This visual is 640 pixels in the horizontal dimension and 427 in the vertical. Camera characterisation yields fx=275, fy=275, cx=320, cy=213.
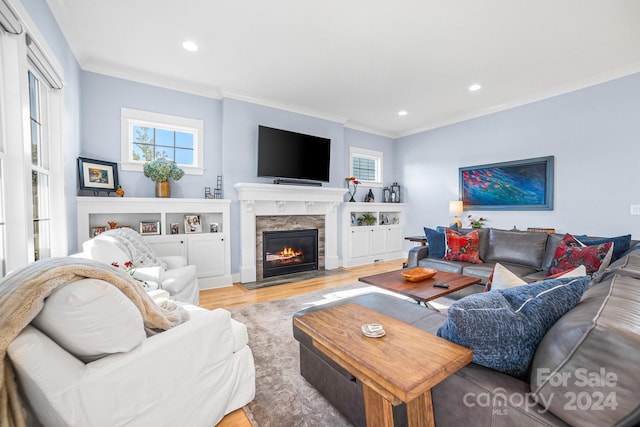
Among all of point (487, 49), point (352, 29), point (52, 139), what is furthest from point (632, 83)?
point (52, 139)

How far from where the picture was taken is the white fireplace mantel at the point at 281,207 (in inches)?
158

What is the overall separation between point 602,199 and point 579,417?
13.5 feet

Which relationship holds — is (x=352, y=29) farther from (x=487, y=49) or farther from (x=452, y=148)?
(x=452, y=148)

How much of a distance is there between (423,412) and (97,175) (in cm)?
382

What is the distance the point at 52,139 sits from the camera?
2.41 meters

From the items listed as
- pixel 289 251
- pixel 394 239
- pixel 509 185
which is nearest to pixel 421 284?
pixel 289 251

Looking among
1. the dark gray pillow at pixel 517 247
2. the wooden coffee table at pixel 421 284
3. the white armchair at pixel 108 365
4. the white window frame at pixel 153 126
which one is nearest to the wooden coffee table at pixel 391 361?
the white armchair at pixel 108 365

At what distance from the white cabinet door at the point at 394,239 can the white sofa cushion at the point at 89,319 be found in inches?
203

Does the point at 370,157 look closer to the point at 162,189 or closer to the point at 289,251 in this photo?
the point at 289,251

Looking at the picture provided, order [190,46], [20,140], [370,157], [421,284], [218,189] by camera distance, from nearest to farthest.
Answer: [20,140] < [421,284] < [190,46] < [218,189] < [370,157]

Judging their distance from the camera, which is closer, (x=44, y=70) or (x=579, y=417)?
(x=579, y=417)

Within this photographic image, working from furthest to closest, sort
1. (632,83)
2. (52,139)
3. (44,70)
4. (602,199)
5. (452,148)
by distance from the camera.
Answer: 1. (452,148)
2. (602,199)
3. (632,83)
4. (52,139)
5. (44,70)

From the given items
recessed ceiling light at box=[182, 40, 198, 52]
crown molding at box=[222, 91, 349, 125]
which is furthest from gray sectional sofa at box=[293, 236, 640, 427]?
crown molding at box=[222, 91, 349, 125]

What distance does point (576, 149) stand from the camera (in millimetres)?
3693
